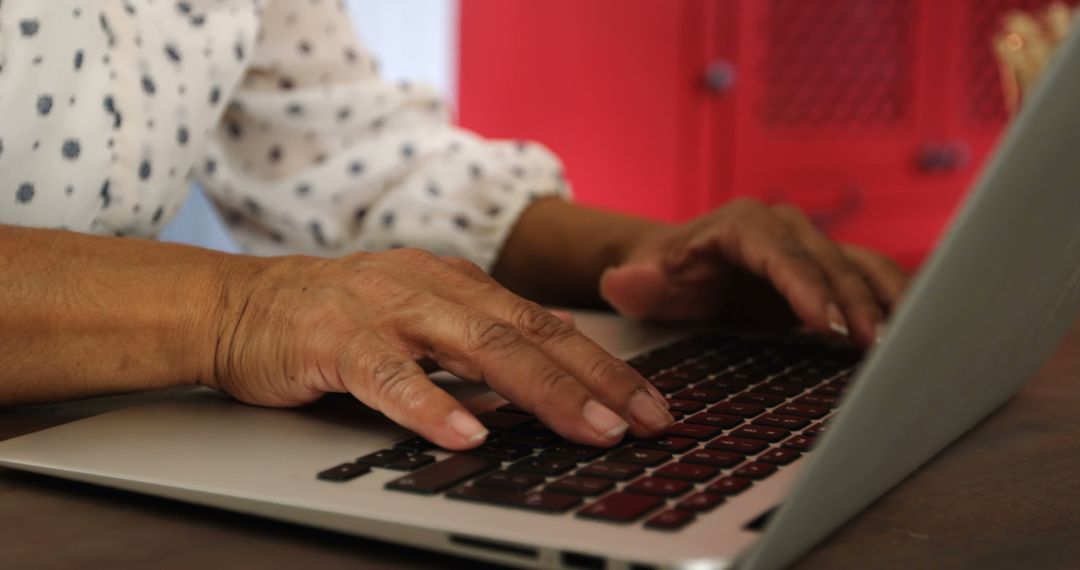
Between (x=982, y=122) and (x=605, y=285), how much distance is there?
7.92 feet

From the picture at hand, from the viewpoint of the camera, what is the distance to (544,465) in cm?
39

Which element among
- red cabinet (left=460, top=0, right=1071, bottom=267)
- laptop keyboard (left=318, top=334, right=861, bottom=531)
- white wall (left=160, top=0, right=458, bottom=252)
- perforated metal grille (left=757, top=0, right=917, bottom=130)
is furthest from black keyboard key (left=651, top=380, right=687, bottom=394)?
perforated metal grille (left=757, top=0, right=917, bottom=130)

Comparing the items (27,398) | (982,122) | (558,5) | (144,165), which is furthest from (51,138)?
(982,122)

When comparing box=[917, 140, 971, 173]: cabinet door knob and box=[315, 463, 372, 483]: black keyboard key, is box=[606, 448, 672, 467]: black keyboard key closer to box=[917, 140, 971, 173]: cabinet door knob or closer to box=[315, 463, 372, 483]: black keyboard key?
box=[315, 463, 372, 483]: black keyboard key

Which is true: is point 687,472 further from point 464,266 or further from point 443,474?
point 464,266

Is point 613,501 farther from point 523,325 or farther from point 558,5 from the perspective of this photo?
point 558,5

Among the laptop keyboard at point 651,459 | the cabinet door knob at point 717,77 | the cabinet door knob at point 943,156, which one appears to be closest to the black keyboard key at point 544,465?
the laptop keyboard at point 651,459

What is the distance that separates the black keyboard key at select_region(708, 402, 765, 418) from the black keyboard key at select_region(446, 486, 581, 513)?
6.2 inches

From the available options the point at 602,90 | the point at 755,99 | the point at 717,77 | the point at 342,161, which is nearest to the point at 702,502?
the point at 342,161

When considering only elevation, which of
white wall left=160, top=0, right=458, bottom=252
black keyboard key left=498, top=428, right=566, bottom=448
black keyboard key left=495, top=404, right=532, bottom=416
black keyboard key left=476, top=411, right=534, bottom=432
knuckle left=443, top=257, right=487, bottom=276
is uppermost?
white wall left=160, top=0, right=458, bottom=252

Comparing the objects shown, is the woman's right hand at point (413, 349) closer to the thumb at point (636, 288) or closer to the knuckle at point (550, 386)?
the knuckle at point (550, 386)

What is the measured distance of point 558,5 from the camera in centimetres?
219

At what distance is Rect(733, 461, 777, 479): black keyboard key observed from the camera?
0.38 metres

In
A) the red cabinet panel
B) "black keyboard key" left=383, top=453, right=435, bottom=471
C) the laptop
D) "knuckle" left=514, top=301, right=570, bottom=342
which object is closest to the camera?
the laptop
